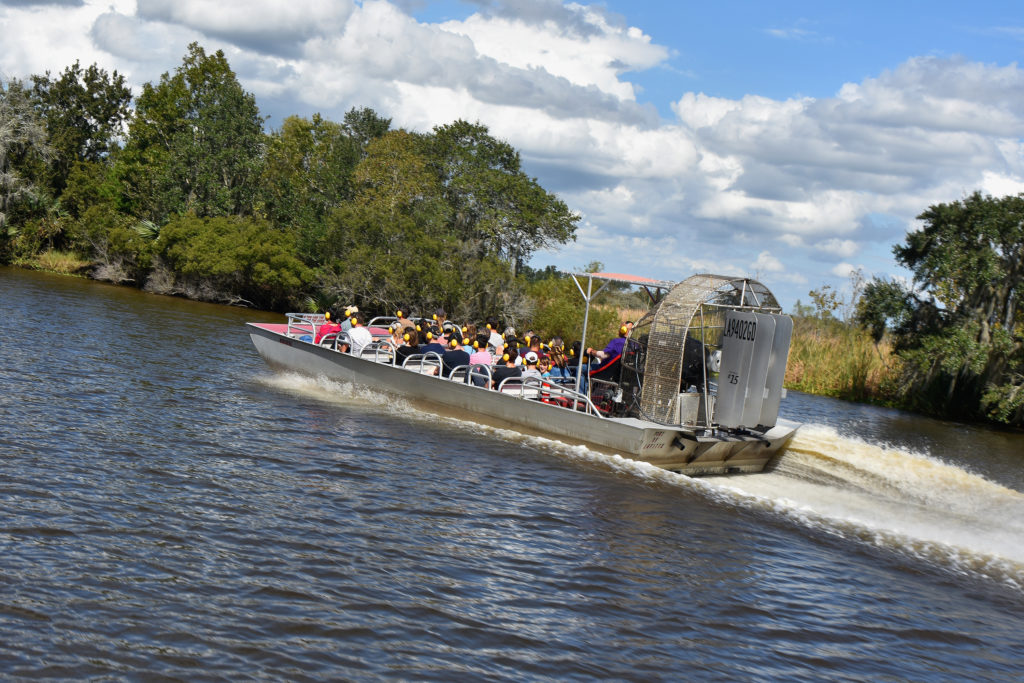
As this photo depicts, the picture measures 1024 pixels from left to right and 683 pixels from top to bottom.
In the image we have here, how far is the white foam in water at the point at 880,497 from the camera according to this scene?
33.0ft

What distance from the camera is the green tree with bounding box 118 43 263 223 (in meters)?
44.3

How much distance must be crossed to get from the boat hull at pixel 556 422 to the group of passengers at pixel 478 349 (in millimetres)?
390

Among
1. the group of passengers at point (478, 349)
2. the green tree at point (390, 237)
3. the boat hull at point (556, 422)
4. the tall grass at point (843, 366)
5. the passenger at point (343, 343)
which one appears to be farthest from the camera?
the green tree at point (390, 237)

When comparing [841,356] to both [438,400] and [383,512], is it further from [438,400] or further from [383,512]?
[383,512]

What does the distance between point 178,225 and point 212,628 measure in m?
39.1

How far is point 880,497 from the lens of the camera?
11852 mm

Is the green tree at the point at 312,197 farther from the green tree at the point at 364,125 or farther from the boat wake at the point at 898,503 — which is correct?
the boat wake at the point at 898,503

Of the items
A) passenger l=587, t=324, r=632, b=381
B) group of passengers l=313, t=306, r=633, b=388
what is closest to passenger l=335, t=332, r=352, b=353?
group of passengers l=313, t=306, r=633, b=388

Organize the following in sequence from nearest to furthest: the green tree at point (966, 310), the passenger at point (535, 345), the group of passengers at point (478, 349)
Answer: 1. the group of passengers at point (478, 349)
2. the passenger at point (535, 345)
3. the green tree at point (966, 310)

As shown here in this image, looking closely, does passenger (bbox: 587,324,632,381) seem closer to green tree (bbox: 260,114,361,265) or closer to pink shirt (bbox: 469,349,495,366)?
pink shirt (bbox: 469,349,495,366)

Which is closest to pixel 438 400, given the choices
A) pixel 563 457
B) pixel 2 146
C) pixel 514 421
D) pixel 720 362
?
pixel 514 421

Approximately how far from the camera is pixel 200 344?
23859 mm

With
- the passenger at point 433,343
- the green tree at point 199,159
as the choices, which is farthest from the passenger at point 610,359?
the green tree at point 199,159

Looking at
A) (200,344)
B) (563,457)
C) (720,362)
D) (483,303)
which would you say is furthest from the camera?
(483,303)
